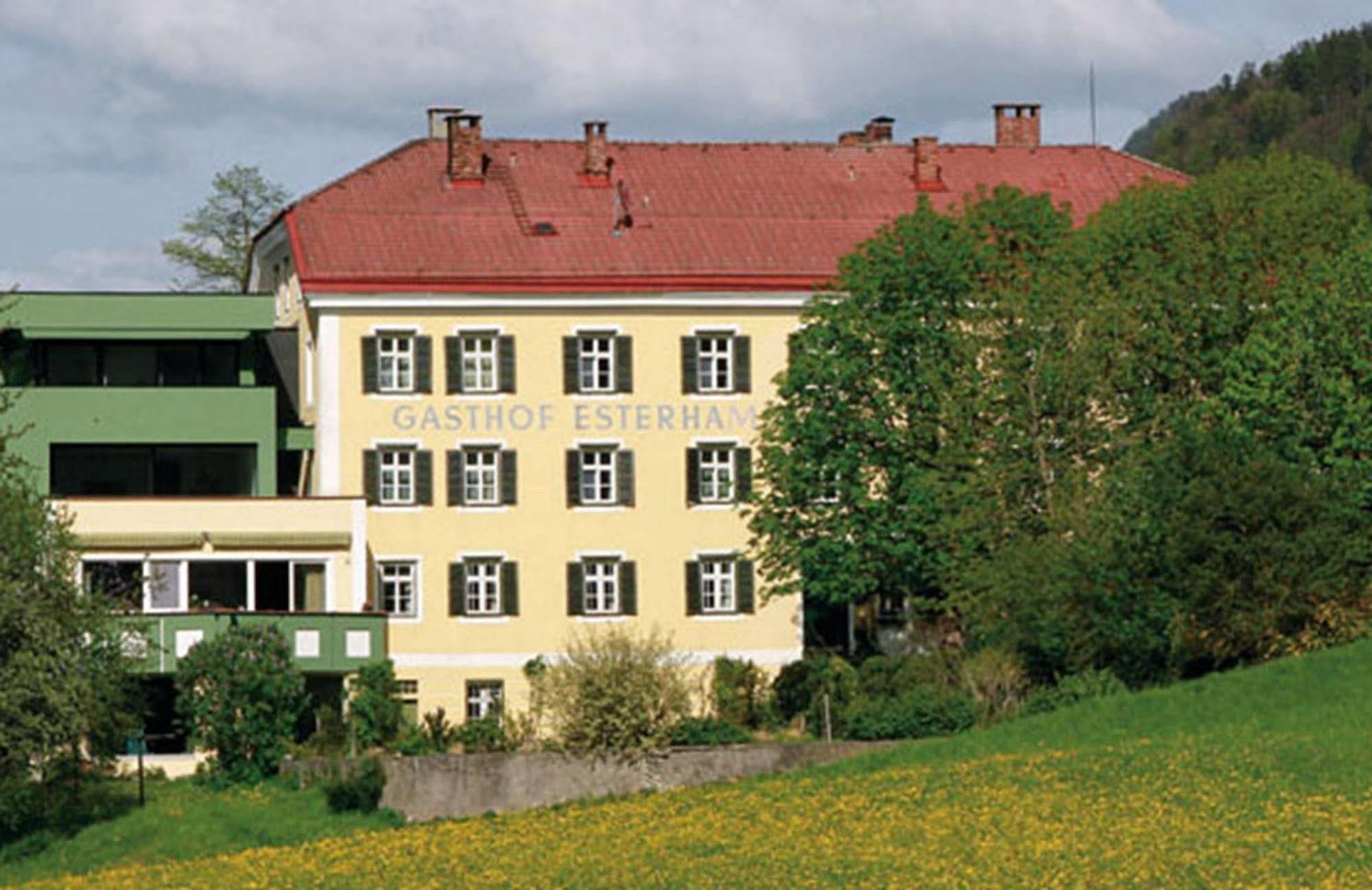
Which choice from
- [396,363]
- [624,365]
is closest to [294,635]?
[396,363]

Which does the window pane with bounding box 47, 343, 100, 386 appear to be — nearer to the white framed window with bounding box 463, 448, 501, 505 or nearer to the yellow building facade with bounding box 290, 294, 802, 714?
the yellow building facade with bounding box 290, 294, 802, 714

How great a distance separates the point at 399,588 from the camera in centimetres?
7556

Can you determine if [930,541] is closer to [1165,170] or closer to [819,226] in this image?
[819,226]

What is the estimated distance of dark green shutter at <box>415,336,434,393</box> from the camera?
2995 inches

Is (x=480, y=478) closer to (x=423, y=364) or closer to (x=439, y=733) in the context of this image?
(x=423, y=364)

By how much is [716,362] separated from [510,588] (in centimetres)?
710

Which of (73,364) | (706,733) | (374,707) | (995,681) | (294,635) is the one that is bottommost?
(706,733)

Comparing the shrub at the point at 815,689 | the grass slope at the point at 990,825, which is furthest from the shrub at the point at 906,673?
the grass slope at the point at 990,825

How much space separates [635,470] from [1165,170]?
18.6m

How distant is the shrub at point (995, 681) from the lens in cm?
6538

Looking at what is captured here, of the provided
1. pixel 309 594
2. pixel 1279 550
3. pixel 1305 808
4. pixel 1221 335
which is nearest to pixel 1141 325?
pixel 1221 335

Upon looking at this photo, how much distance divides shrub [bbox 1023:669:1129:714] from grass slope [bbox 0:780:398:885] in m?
12.1

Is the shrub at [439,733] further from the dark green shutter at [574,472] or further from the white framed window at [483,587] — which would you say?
the dark green shutter at [574,472]

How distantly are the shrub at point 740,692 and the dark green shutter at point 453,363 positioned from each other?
8.50 m
